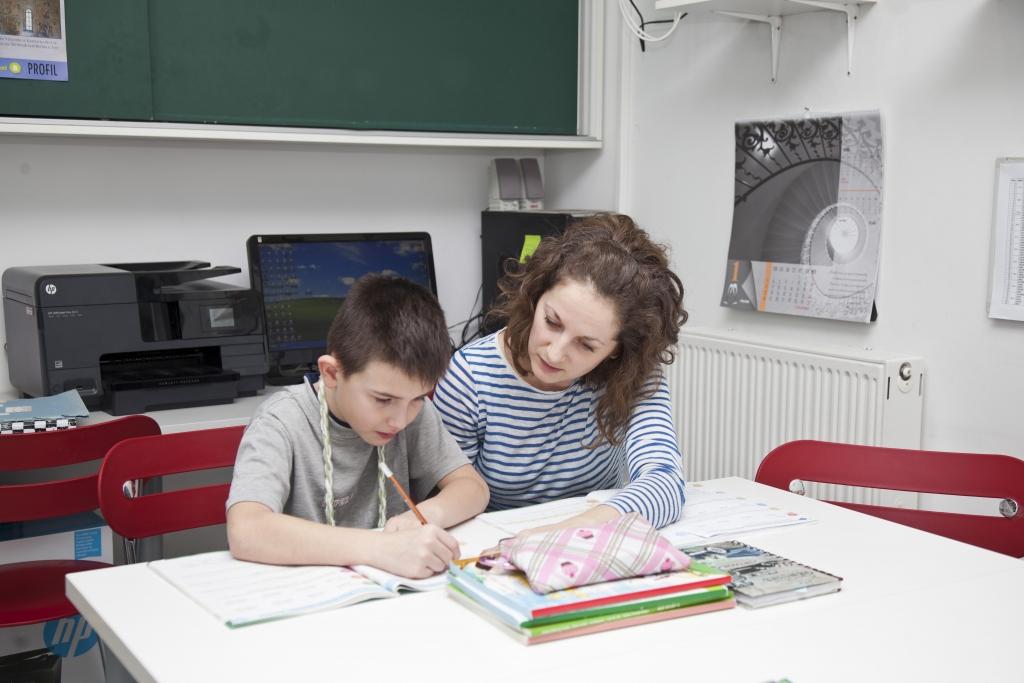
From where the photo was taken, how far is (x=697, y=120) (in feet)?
10.3

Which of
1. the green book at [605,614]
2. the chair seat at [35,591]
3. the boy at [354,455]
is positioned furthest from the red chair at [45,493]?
the green book at [605,614]

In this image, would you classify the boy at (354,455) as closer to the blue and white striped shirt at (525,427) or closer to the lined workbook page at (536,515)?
the lined workbook page at (536,515)

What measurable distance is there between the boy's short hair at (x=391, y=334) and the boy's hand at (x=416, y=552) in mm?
223

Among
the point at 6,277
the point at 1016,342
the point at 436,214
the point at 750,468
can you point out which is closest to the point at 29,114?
the point at 6,277

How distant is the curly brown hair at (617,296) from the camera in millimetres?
1702

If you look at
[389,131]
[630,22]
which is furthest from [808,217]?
[389,131]

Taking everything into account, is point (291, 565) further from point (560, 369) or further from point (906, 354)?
point (906, 354)

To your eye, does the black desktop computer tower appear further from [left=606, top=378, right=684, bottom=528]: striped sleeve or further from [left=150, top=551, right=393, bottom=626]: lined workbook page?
[left=150, top=551, right=393, bottom=626]: lined workbook page

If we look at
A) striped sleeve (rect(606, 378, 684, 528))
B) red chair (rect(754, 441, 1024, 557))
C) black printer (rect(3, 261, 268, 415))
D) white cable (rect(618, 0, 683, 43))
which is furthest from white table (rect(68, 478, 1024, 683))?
white cable (rect(618, 0, 683, 43))

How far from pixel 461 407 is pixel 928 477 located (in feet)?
2.70

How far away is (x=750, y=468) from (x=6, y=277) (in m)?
2.04

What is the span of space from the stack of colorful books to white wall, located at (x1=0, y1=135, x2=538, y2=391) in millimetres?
2028

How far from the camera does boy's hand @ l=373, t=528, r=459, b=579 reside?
1.29 meters

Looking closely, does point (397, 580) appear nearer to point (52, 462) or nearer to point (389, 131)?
point (52, 462)
